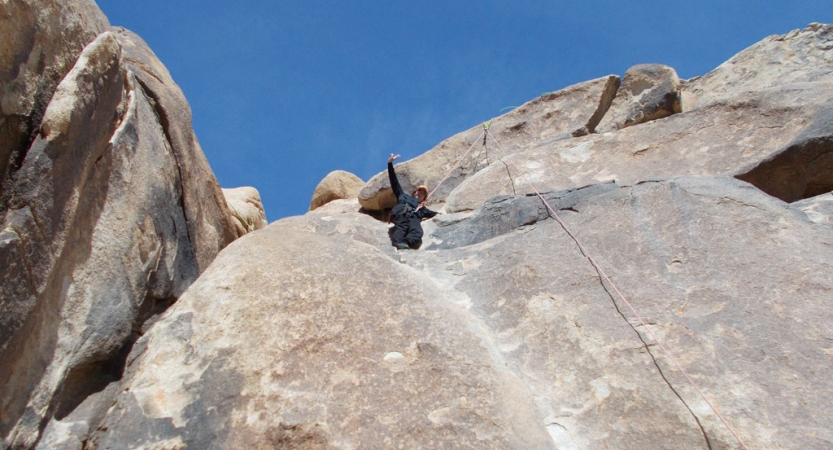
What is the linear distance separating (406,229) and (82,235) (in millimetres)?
3116

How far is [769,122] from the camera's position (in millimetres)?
6602

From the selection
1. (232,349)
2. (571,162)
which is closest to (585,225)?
(571,162)

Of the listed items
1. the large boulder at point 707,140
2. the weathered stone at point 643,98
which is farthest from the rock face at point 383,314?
the weathered stone at point 643,98

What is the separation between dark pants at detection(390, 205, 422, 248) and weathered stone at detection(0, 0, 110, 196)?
3178 mm

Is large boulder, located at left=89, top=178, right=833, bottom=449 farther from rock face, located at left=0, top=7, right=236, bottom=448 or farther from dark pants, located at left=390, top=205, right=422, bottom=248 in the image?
dark pants, located at left=390, top=205, right=422, bottom=248

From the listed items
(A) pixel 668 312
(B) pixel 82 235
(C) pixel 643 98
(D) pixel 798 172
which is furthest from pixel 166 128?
(C) pixel 643 98

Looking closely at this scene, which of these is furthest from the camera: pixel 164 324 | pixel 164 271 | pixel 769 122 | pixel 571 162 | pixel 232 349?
pixel 571 162

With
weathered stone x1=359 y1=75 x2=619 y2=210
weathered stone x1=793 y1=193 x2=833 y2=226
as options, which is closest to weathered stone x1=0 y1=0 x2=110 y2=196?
weathered stone x1=359 y1=75 x2=619 y2=210

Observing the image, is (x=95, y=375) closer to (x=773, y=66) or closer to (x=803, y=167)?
(x=803, y=167)

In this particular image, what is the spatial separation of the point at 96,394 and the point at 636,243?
146 inches

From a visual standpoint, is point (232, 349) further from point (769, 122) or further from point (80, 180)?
point (769, 122)

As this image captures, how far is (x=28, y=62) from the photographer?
3746 millimetres

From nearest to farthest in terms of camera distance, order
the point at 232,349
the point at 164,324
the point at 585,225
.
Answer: the point at 232,349, the point at 164,324, the point at 585,225

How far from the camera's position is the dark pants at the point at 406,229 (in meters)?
6.39
